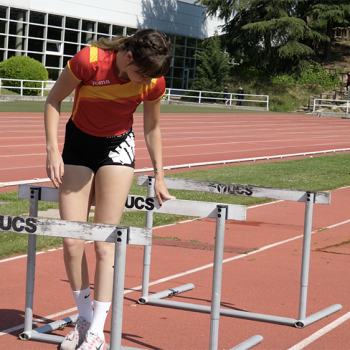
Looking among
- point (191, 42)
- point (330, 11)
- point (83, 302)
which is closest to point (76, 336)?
point (83, 302)

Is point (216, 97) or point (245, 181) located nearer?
point (245, 181)

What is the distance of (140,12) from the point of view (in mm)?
51188

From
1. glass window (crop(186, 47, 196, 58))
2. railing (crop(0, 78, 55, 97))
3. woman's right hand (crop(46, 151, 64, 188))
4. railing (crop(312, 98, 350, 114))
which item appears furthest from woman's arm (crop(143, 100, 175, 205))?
glass window (crop(186, 47, 196, 58))

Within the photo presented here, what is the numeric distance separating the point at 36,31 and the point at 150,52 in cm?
4255

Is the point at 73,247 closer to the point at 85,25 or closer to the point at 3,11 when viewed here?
the point at 3,11

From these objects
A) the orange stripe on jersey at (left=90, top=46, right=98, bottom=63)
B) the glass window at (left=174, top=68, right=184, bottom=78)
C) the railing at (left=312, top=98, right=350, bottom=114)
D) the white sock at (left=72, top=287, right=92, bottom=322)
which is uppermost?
the glass window at (left=174, top=68, right=184, bottom=78)

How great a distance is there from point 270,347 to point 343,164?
13.6 metres

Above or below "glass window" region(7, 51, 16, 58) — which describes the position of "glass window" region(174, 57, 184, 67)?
above

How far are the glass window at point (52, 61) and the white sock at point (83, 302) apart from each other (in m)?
42.2

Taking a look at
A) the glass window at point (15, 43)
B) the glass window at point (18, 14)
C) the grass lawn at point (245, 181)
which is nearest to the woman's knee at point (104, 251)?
the grass lawn at point (245, 181)

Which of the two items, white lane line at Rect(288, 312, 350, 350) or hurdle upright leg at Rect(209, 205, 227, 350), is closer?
hurdle upright leg at Rect(209, 205, 227, 350)

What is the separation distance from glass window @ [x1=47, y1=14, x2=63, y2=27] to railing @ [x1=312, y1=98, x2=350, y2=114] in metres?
19.6

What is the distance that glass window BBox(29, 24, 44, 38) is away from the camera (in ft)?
144

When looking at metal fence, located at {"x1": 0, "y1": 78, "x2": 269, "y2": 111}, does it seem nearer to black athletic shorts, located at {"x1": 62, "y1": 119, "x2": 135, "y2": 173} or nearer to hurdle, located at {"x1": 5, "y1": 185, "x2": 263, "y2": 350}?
hurdle, located at {"x1": 5, "y1": 185, "x2": 263, "y2": 350}
